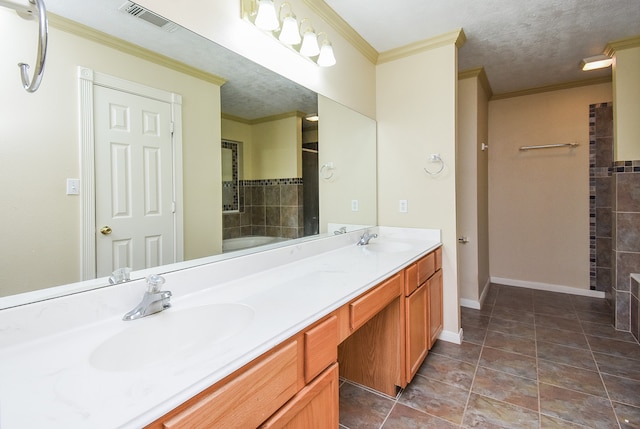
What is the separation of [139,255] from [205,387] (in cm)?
67

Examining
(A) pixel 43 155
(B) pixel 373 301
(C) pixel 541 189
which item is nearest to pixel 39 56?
(A) pixel 43 155

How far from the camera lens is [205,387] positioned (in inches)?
25.3

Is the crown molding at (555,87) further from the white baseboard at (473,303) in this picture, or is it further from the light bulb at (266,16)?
the light bulb at (266,16)

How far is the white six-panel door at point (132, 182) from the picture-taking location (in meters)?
1.01

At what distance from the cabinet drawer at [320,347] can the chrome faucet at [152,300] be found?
1.63 feet

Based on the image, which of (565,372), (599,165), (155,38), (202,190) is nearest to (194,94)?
(155,38)

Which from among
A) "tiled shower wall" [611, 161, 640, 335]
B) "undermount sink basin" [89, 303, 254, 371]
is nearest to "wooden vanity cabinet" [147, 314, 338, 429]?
"undermount sink basin" [89, 303, 254, 371]

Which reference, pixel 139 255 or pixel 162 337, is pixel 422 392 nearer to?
pixel 162 337

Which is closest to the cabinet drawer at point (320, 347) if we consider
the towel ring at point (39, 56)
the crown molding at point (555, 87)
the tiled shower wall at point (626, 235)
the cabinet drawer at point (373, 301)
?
the cabinet drawer at point (373, 301)

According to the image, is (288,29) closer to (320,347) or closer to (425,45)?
(425,45)

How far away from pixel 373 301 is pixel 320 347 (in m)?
0.44

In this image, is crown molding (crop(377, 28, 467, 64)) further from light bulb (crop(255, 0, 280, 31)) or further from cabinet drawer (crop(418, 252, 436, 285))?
cabinet drawer (crop(418, 252, 436, 285))

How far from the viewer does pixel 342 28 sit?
2160 millimetres

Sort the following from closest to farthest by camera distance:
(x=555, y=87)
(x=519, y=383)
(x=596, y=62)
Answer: (x=519, y=383)
(x=596, y=62)
(x=555, y=87)
